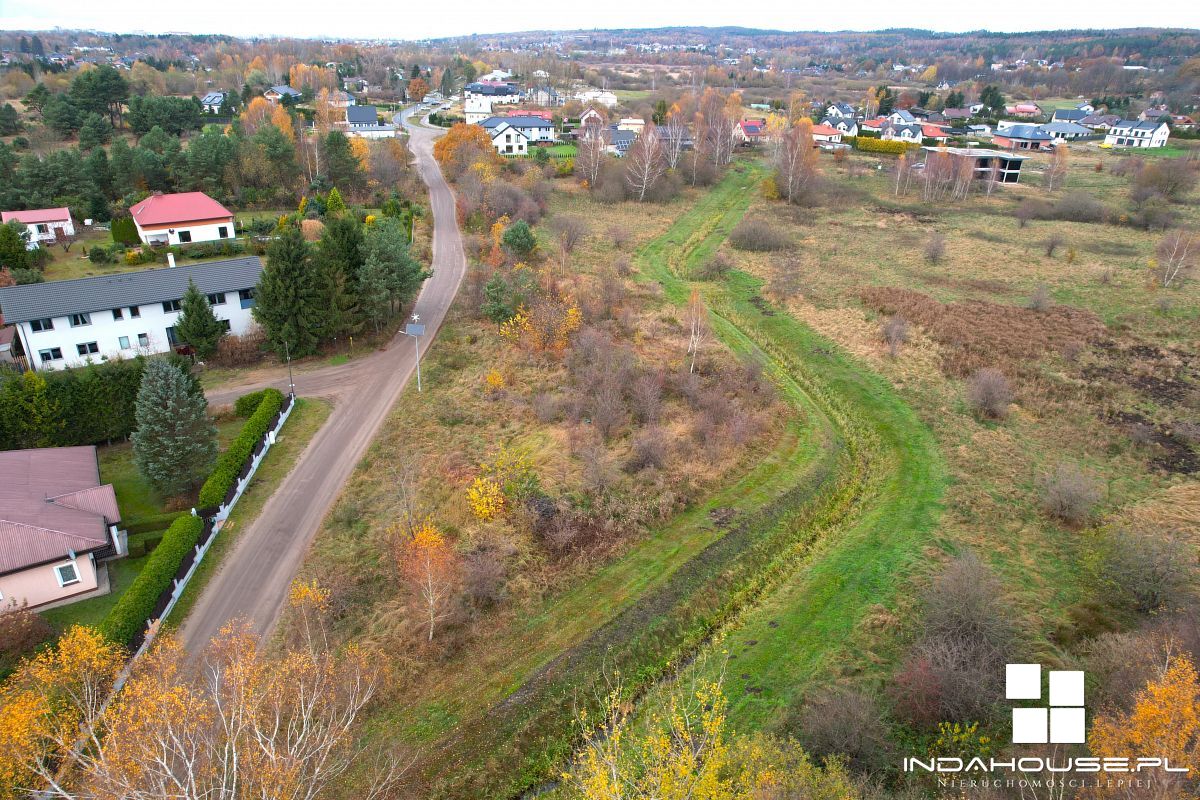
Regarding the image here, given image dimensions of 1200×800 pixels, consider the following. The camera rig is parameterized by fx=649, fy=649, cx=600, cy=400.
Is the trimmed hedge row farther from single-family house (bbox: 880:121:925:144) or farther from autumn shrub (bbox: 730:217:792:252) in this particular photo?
single-family house (bbox: 880:121:925:144)

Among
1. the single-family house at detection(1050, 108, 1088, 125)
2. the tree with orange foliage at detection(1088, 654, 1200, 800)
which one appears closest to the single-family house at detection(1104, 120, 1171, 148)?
the single-family house at detection(1050, 108, 1088, 125)

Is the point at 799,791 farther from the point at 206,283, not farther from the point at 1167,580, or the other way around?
the point at 206,283

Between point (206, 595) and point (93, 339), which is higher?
point (93, 339)

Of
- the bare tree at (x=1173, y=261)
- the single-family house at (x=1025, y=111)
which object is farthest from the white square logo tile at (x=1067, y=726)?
the single-family house at (x=1025, y=111)

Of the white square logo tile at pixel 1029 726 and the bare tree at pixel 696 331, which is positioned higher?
the bare tree at pixel 696 331

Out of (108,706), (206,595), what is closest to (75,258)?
(206,595)

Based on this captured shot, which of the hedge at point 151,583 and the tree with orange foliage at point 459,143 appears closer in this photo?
the hedge at point 151,583

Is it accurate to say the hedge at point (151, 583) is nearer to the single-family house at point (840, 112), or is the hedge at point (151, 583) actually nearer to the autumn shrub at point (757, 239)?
the autumn shrub at point (757, 239)
